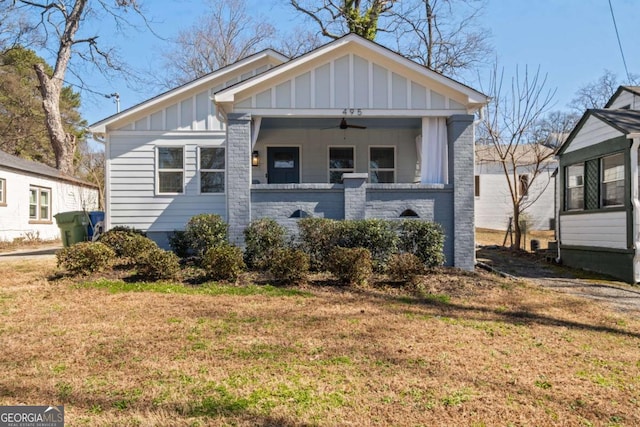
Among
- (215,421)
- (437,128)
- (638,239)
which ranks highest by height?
(437,128)

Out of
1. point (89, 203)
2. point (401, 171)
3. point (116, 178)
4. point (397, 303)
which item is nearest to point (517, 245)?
point (401, 171)

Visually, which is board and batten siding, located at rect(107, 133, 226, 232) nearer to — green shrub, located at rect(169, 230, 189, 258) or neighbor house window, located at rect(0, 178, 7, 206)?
green shrub, located at rect(169, 230, 189, 258)

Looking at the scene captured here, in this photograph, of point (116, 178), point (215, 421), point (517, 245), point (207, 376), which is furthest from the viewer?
point (517, 245)

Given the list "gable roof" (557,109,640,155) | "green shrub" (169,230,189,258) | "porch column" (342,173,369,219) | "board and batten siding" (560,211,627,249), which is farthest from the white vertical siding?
"gable roof" (557,109,640,155)

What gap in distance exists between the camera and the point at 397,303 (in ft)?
23.3

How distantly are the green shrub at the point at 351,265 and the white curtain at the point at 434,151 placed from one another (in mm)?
3058

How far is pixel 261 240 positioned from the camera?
9.27 metres

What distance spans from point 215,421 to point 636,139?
10.3 meters

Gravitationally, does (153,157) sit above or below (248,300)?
above

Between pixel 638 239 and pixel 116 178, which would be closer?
pixel 638 239

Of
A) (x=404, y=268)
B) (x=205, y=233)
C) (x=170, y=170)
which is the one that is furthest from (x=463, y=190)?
(x=170, y=170)

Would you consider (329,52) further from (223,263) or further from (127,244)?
(127,244)

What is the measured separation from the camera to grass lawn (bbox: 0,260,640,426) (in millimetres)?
3488

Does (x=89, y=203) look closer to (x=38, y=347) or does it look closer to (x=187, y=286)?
(x=187, y=286)
